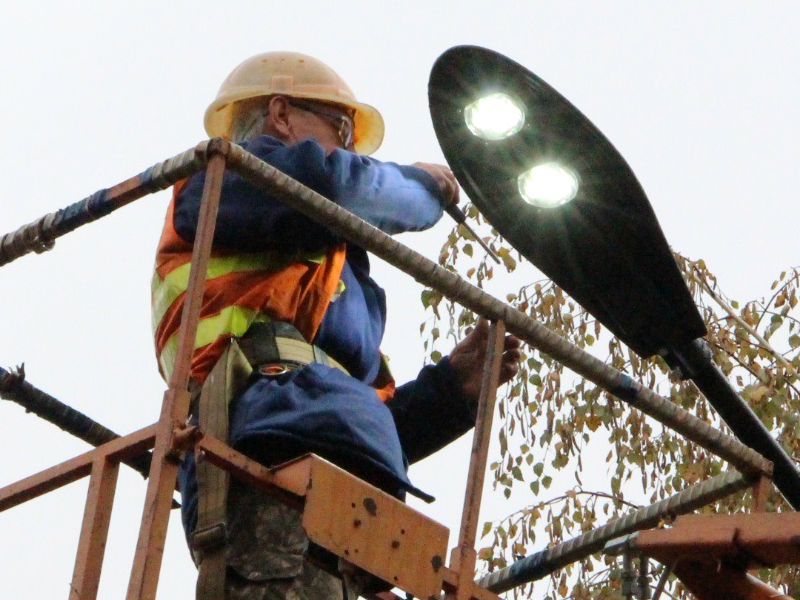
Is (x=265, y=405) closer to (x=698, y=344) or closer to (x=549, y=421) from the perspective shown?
(x=698, y=344)

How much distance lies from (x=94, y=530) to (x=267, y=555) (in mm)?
562

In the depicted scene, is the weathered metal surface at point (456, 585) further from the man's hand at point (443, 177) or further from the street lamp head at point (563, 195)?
the man's hand at point (443, 177)

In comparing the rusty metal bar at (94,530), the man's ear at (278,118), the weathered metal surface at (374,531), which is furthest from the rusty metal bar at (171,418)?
the man's ear at (278,118)

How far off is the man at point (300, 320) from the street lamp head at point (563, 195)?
306 mm

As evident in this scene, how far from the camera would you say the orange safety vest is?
412 cm

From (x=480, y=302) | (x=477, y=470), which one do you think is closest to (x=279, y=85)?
(x=480, y=302)

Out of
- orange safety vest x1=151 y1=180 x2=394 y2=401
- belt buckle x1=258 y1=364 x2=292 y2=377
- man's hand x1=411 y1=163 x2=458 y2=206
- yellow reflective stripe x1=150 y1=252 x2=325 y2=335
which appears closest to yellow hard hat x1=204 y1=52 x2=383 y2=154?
man's hand x1=411 y1=163 x2=458 y2=206

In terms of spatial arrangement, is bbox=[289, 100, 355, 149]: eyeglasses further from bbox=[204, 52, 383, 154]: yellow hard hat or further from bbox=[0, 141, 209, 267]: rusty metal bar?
bbox=[0, 141, 209, 267]: rusty metal bar

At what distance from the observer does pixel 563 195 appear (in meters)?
4.12

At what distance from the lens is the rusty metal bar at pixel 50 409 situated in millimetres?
4402

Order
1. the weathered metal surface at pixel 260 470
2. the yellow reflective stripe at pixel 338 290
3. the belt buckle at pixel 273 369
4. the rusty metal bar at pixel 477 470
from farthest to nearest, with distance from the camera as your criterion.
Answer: the yellow reflective stripe at pixel 338 290
the belt buckle at pixel 273 369
the rusty metal bar at pixel 477 470
the weathered metal surface at pixel 260 470

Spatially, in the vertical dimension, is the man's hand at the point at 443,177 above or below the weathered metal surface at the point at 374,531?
above

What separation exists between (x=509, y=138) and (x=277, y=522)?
110 cm

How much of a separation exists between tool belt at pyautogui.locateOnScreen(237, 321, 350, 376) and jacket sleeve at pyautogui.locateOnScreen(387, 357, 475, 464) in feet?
1.90
